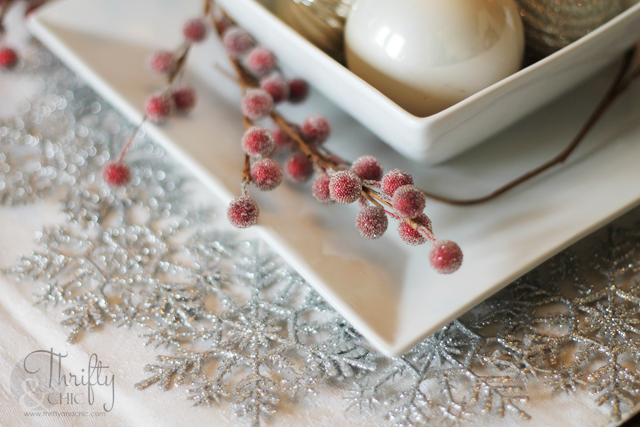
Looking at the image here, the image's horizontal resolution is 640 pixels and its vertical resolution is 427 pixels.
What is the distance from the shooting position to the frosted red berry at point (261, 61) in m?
0.42

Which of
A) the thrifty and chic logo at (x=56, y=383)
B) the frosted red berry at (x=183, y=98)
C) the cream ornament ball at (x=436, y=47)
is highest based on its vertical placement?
the cream ornament ball at (x=436, y=47)

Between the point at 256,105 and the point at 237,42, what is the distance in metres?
0.09

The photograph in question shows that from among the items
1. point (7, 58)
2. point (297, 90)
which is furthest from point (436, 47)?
point (7, 58)

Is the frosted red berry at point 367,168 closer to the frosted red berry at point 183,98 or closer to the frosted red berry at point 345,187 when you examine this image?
the frosted red berry at point 345,187

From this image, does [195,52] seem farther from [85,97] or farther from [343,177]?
[343,177]

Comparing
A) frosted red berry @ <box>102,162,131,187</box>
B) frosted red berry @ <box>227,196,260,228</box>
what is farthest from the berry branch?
frosted red berry @ <box>102,162,131,187</box>

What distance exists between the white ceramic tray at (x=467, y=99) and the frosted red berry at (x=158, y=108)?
99mm

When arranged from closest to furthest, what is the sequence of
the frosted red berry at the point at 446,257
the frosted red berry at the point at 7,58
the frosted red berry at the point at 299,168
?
the frosted red berry at the point at 446,257, the frosted red berry at the point at 299,168, the frosted red berry at the point at 7,58

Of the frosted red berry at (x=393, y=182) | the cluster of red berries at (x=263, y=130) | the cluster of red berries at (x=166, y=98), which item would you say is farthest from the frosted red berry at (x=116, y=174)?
the frosted red berry at (x=393, y=182)

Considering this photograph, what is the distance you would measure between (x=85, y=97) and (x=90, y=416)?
13.1 inches

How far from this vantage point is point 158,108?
0.40 m

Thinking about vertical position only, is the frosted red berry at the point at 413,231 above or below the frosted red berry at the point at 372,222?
above

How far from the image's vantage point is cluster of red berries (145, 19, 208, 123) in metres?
0.40

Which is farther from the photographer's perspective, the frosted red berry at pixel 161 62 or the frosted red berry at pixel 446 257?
the frosted red berry at pixel 161 62
